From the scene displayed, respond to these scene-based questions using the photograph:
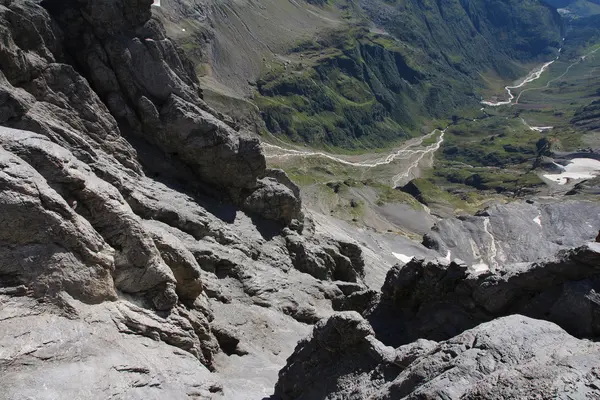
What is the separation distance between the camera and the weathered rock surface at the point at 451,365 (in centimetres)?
1529

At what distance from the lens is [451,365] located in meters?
17.6

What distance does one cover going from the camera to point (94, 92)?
129ft

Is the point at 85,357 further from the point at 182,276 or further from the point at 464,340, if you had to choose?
the point at 464,340

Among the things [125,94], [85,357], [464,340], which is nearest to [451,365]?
[464,340]

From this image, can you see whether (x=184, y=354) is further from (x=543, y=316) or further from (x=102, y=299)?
(x=543, y=316)

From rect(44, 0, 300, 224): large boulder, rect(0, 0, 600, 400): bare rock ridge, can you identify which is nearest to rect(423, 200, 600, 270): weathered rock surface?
rect(0, 0, 600, 400): bare rock ridge

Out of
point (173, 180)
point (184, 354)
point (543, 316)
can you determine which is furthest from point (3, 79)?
point (543, 316)

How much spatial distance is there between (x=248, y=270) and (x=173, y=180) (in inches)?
429

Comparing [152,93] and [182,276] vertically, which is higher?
[152,93]

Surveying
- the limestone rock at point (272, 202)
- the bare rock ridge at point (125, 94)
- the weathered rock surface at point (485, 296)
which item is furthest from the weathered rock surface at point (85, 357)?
the limestone rock at point (272, 202)

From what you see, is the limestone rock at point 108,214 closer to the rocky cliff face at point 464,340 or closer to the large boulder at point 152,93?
the rocky cliff face at point 464,340

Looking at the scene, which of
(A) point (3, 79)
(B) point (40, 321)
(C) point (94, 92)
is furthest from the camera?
(C) point (94, 92)

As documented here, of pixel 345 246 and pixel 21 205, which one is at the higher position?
pixel 21 205

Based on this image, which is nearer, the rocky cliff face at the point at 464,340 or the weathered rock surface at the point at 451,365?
the weathered rock surface at the point at 451,365
